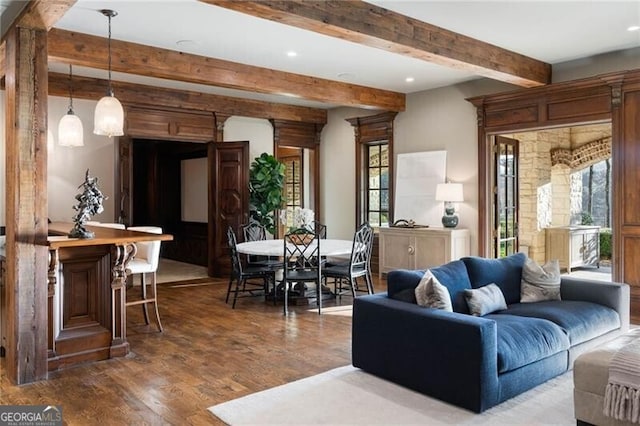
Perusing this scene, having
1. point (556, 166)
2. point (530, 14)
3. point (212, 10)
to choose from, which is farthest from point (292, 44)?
point (556, 166)

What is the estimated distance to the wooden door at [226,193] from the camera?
314 inches

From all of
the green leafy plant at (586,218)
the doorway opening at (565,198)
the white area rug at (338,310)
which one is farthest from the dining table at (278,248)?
the green leafy plant at (586,218)

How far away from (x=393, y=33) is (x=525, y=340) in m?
2.68

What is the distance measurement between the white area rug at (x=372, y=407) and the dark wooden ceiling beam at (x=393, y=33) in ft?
8.38

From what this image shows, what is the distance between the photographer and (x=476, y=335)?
2.84 m

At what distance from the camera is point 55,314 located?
376 centimetres

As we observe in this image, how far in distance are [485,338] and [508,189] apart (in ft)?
15.7

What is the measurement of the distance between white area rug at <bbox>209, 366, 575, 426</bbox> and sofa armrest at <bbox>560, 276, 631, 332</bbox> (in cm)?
100

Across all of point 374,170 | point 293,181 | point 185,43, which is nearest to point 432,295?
point 185,43

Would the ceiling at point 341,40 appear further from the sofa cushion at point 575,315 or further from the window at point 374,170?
the sofa cushion at point 575,315

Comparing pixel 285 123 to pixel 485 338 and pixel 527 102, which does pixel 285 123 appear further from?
pixel 485 338

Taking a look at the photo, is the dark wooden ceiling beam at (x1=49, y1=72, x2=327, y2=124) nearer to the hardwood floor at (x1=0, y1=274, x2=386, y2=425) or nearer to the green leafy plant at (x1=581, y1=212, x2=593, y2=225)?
the hardwood floor at (x1=0, y1=274, x2=386, y2=425)

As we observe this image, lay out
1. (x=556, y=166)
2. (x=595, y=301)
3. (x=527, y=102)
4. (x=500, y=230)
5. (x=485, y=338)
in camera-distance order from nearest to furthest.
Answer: (x=485, y=338), (x=595, y=301), (x=527, y=102), (x=500, y=230), (x=556, y=166)

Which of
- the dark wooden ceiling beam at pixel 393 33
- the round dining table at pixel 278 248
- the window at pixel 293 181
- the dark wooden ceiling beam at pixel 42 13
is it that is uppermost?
the dark wooden ceiling beam at pixel 393 33
